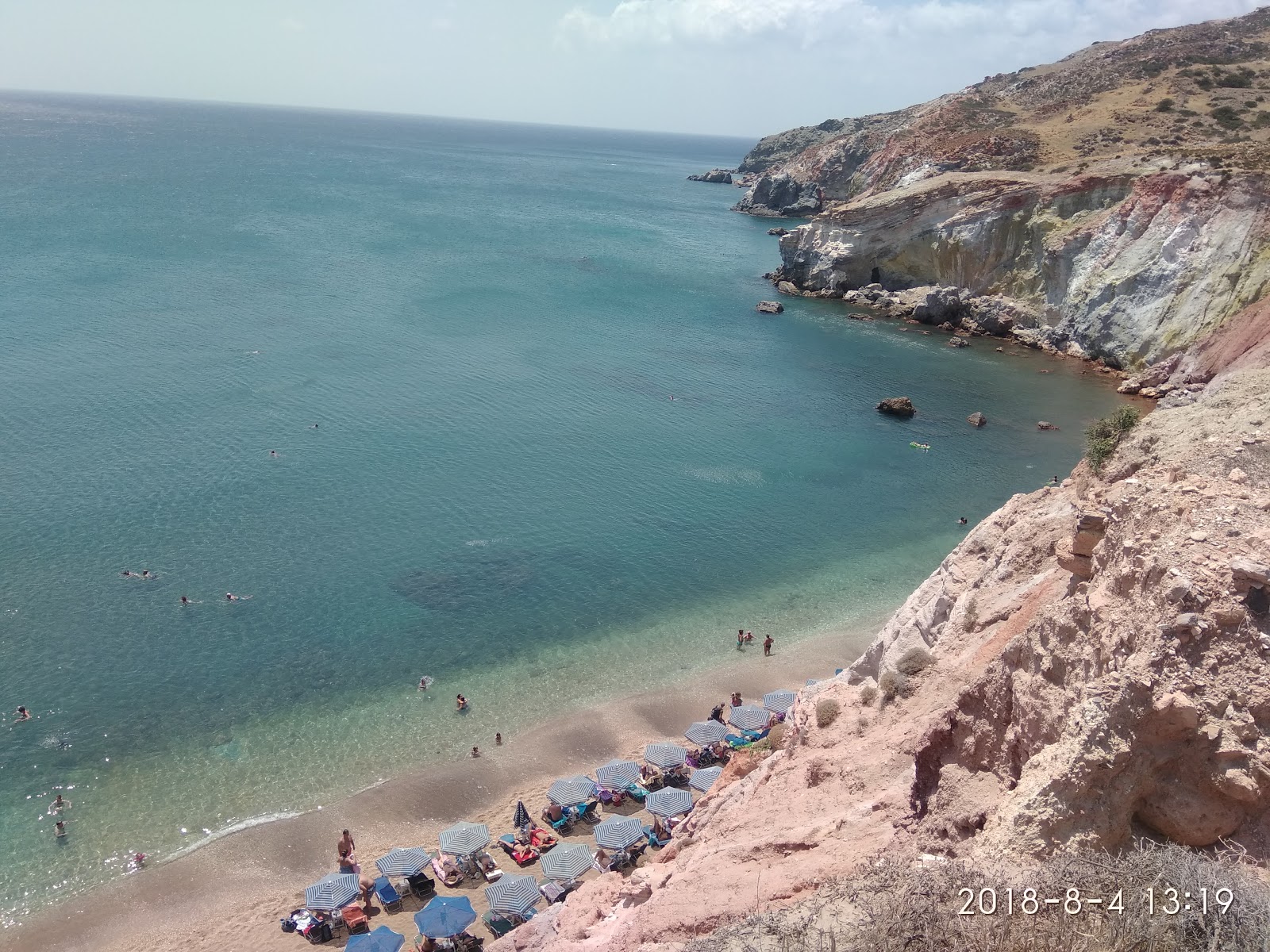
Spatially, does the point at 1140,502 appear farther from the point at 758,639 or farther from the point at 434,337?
the point at 434,337

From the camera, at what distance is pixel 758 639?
111ft

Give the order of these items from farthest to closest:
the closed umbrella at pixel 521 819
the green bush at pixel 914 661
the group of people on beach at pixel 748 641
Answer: the group of people on beach at pixel 748 641
the closed umbrella at pixel 521 819
the green bush at pixel 914 661

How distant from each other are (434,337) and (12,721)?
141ft

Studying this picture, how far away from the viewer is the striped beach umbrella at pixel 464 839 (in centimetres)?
2241

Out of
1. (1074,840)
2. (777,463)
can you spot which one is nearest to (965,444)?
(777,463)

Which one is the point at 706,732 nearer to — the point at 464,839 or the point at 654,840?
the point at 654,840

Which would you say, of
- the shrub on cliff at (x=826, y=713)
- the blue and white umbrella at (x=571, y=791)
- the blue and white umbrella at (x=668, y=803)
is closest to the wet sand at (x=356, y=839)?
the blue and white umbrella at (x=571, y=791)

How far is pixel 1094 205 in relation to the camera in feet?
227

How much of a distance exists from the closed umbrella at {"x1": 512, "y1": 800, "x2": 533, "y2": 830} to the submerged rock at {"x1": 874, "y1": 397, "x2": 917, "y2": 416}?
4022 cm

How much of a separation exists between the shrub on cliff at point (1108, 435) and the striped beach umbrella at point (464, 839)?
17043mm

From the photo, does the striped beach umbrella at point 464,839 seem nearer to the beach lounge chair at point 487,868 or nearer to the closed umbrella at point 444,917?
the beach lounge chair at point 487,868

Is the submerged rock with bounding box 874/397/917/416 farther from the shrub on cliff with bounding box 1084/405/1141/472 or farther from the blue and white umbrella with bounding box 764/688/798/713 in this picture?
the shrub on cliff with bounding box 1084/405/1141/472

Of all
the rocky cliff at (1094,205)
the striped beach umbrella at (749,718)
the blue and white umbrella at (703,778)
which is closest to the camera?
the blue and white umbrella at (703,778)

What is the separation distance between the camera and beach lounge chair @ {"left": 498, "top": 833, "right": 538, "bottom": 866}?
910 inches
